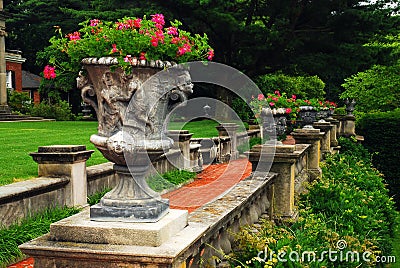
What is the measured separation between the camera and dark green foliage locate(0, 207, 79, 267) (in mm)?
5766

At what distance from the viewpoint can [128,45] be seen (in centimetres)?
367

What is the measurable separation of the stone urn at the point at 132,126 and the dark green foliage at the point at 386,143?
60.1ft

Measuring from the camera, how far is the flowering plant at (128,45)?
367 centimetres

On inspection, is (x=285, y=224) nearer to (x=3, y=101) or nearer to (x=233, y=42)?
(x=233, y=42)

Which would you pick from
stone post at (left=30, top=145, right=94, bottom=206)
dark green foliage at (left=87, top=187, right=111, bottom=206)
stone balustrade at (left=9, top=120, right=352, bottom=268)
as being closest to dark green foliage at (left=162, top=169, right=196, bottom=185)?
dark green foliage at (left=87, top=187, right=111, bottom=206)

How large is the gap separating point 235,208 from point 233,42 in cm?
2117

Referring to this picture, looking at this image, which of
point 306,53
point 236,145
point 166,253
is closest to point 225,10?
point 306,53

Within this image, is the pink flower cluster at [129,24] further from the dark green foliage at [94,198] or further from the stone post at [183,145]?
the stone post at [183,145]

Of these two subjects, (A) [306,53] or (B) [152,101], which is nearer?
(B) [152,101]

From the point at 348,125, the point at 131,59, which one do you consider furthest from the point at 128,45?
the point at 348,125

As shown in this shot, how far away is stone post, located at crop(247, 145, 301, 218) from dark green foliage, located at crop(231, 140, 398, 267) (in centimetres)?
25

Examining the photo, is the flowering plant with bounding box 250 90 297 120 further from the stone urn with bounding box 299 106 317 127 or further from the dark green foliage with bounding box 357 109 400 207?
the dark green foliage with bounding box 357 109 400 207

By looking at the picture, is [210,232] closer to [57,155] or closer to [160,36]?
[160,36]

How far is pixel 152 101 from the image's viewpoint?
12.4 feet
